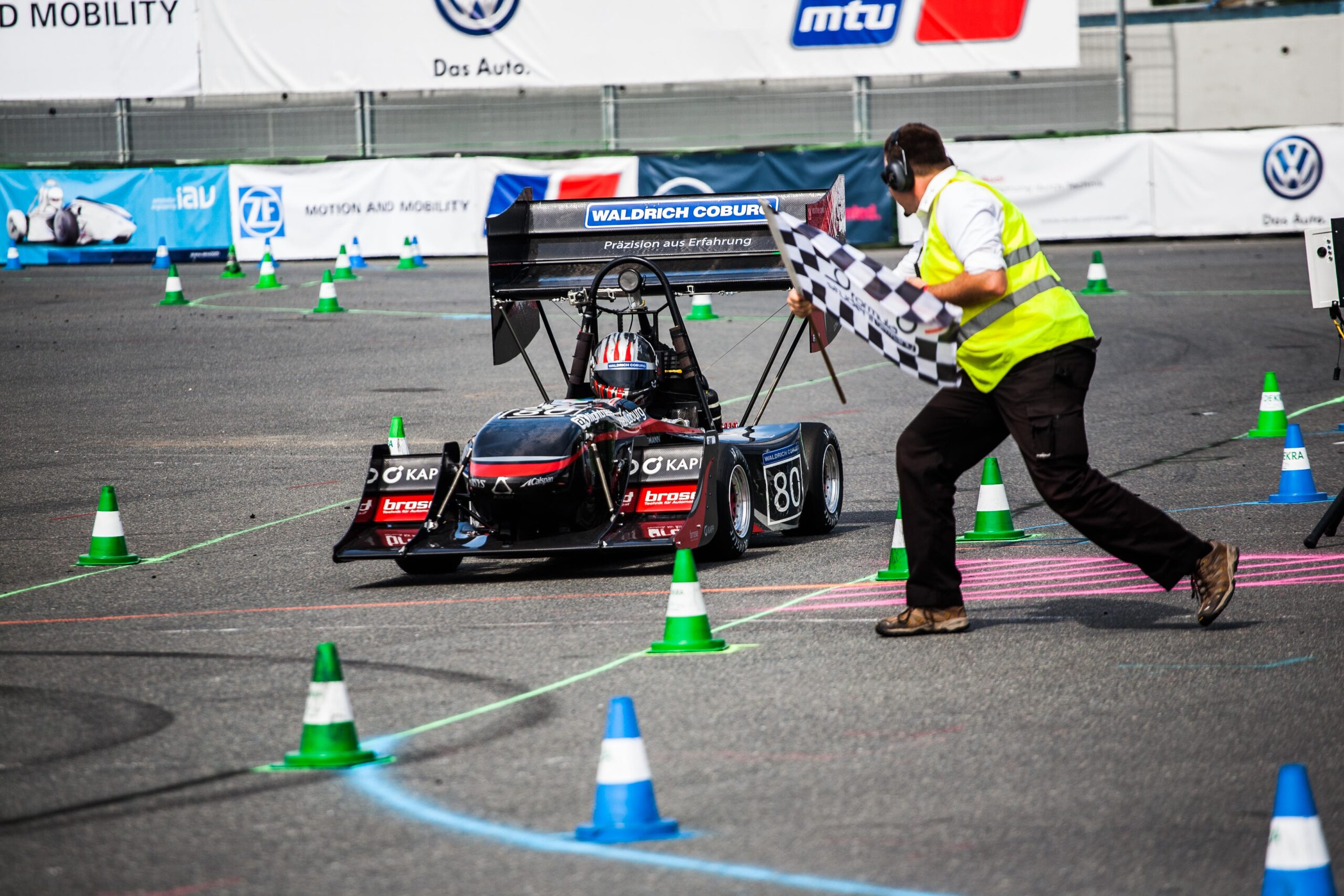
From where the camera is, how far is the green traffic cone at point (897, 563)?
8594mm

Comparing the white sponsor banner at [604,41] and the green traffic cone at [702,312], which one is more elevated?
the white sponsor banner at [604,41]

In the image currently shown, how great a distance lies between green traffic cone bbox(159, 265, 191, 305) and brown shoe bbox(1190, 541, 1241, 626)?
67.8 ft

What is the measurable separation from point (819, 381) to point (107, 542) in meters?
9.83

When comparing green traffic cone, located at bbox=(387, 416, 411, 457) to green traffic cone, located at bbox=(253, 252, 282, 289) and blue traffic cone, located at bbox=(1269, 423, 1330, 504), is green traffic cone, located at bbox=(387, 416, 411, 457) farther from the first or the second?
green traffic cone, located at bbox=(253, 252, 282, 289)

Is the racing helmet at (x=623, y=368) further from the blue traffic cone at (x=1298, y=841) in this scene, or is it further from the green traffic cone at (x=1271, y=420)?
the blue traffic cone at (x=1298, y=841)

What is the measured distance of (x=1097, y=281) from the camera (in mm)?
25344

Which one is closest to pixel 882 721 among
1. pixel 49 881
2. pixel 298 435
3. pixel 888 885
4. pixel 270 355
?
pixel 888 885

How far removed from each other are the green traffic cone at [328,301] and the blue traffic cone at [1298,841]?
2117 cm

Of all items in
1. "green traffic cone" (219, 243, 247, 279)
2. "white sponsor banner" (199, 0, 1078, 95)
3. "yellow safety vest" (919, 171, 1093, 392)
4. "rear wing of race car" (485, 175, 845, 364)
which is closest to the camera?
"yellow safety vest" (919, 171, 1093, 392)

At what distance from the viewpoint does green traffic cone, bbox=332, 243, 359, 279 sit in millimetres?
29578

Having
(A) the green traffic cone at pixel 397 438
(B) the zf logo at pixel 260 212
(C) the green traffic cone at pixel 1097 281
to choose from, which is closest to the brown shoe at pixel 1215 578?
(A) the green traffic cone at pixel 397 438

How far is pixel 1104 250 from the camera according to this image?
32.4 meters

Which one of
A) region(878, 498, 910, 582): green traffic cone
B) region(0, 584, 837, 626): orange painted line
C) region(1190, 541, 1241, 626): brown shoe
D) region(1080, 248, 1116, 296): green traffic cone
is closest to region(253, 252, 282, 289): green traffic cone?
region(1080, 248, 1116, 296): green traffic cone

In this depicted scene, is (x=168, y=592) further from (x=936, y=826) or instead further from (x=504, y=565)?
(x=936, y=826)
